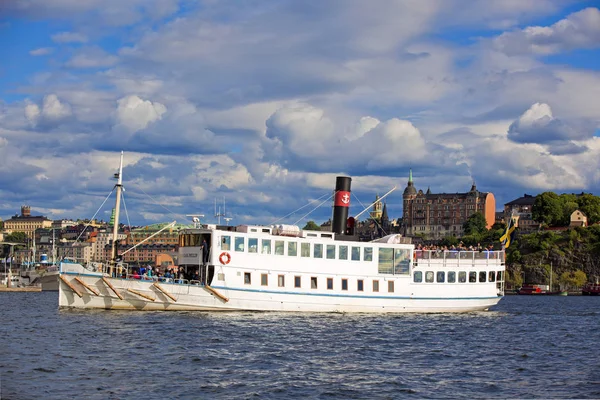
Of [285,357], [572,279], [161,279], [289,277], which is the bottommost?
[285,357]

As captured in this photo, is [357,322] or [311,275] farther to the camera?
[311,275]

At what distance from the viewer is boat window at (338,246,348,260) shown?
53000 millimetres

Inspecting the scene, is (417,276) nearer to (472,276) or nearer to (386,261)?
(386,261)

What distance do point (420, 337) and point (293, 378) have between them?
48.0ft

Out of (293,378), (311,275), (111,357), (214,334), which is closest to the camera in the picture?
(293,378)

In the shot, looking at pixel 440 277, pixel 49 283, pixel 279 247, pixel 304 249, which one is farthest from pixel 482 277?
pixel 49 283

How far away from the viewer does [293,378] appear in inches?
1188

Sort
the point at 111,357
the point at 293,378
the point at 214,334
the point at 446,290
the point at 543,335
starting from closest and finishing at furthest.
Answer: the point at 293,378, the point at 111,357, the point at 214,334, the point at 543,335, the point at 446,290

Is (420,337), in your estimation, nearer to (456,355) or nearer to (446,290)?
(456,355)

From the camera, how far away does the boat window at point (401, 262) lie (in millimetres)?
54500

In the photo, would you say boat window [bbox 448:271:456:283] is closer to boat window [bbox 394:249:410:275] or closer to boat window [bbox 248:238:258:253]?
boat window [bbox 394:249:410:275]

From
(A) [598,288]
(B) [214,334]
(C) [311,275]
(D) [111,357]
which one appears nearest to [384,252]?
(C) [311,275]

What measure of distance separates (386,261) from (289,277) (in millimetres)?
7069

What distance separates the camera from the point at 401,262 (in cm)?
5466
